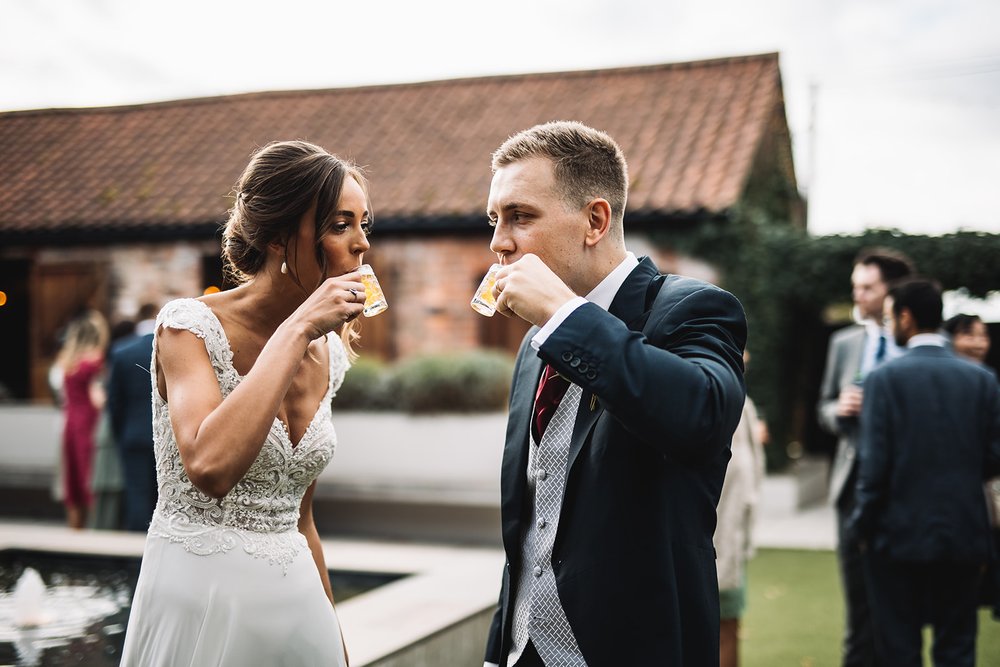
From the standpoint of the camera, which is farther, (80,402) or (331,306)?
(80,402)

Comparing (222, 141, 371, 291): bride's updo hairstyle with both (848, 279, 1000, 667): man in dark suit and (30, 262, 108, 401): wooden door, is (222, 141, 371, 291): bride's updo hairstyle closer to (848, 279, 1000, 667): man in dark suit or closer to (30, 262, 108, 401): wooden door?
(848, 279, 1000, 667): man in dark suit

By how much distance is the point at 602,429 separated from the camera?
1.97m

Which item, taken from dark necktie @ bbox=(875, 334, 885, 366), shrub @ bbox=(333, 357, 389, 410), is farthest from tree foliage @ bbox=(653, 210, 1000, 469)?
dark necktie @ bbox=(875, 334, 885, 366)

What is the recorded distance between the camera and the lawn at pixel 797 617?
5.73m

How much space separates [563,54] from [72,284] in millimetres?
9909

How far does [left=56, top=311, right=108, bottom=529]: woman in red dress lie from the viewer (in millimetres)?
8305

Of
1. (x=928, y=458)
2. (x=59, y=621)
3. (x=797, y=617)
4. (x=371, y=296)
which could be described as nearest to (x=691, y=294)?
(x=371, y=296)

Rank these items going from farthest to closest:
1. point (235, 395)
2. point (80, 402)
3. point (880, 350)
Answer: point (80, 402) → point (880, 350) → point (235, 395)

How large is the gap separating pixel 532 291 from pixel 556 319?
0.09 m

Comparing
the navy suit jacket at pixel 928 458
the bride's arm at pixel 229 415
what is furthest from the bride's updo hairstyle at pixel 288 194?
the navy suit jacket at pixel 928 458

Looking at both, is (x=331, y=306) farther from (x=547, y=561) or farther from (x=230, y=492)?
(x=547, y=561)

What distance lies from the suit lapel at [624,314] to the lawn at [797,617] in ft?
13.6

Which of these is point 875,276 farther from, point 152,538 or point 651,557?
point 152,538

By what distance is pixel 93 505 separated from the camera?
8.03 meters
